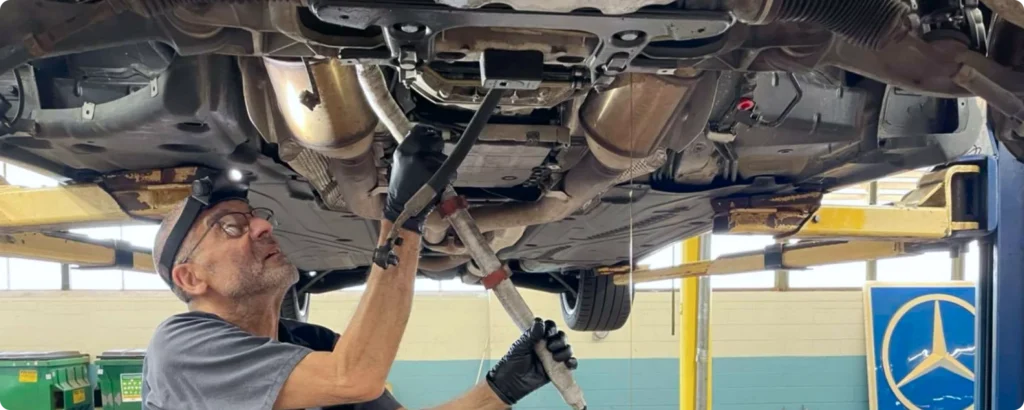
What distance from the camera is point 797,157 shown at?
168 cm

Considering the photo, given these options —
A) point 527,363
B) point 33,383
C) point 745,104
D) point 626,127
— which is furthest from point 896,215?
point 33,383

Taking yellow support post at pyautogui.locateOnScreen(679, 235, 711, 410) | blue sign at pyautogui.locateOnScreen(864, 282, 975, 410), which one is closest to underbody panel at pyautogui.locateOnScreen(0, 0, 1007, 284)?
yellow support post at pyautogui.locateOnScreen(679, 235, 711, 410)

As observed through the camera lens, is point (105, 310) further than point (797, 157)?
Yes

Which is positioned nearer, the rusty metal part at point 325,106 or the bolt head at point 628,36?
the bolt head at point 628,36

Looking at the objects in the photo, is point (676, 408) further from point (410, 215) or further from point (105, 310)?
point (410, 215)

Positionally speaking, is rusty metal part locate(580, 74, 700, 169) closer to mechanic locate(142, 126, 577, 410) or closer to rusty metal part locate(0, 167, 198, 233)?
mechanic locate(142, 126, 577, 410)

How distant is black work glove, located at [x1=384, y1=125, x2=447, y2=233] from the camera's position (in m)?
1.05

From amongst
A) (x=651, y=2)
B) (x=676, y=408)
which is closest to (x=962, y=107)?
(x=651, y=2)

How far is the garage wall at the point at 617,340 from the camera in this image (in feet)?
18.1

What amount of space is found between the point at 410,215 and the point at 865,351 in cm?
607

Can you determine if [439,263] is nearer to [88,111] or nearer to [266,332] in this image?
[266,332]

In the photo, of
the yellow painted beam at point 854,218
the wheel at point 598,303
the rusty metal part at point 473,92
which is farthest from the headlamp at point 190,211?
the wheel at point 598,303

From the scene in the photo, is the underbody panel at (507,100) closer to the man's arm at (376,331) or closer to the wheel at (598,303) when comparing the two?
the man's arm at (376,331)

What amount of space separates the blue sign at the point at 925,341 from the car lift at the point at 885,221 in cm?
412
